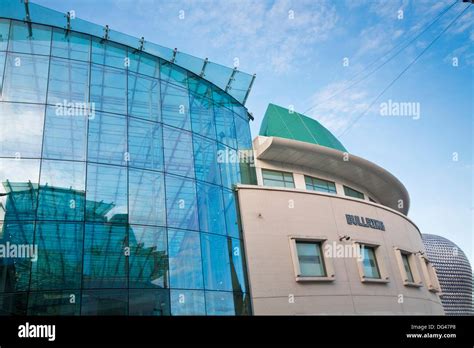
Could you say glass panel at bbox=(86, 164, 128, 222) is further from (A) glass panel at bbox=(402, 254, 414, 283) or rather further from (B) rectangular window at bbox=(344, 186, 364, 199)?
(A) glass panel at bbox=(402, 254, 414, 283)

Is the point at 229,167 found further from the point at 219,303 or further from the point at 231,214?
the point at 219,303

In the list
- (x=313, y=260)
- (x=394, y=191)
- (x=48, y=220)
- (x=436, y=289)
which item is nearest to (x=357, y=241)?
(x=313, y=260)

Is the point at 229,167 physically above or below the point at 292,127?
below

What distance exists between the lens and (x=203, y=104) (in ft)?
64.1

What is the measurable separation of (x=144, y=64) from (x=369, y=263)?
1673 cm

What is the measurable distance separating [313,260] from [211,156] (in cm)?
775

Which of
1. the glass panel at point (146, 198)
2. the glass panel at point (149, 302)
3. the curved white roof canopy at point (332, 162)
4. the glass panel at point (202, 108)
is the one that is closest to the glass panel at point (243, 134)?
the curved white roof canopy at point (332, 162)

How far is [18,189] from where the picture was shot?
13547mm

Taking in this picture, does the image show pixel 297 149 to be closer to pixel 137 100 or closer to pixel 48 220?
pixel 137 100

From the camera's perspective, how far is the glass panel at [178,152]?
1672cm

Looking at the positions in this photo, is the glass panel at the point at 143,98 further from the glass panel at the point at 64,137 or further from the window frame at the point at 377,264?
the window frame at the point at 377,264

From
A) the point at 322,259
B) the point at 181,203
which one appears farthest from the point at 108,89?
the point at 322,259

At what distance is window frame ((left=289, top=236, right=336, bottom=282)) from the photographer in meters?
18.6

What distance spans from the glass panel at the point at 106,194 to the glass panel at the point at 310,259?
956cm
